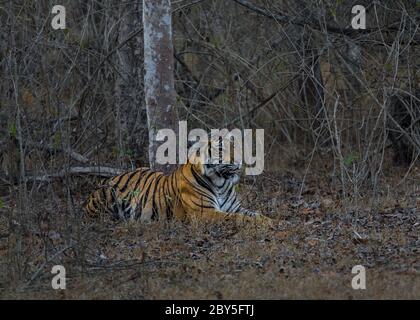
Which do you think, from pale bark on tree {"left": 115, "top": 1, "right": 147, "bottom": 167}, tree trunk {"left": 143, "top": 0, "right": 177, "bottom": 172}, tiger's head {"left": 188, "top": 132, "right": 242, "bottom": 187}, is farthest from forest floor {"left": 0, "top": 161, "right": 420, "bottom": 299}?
pale bark on tree {"left": 115, "top": 1, "right": 147, "bottom": 167}

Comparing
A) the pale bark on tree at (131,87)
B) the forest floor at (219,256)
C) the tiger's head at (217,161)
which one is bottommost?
the forest floor at (219,256)

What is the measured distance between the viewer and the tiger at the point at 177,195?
1051cm

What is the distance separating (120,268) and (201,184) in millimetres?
2834

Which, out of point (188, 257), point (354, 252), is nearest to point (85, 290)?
point (188, 257)

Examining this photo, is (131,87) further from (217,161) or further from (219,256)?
(219,256)

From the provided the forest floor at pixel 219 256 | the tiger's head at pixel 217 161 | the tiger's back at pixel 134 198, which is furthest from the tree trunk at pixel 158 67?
the forest floor at pixel 219 256

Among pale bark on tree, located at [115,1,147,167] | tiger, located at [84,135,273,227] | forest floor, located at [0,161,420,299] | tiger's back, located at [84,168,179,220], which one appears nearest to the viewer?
forest floor, located at [0,161,420,299]

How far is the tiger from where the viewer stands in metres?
10.5

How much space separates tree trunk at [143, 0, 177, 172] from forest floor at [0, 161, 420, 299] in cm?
153

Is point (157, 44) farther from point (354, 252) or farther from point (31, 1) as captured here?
point (354, 252)

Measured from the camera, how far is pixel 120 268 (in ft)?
26.1

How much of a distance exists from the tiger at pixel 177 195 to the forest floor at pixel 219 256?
546 mm

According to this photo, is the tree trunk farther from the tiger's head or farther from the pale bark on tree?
the pale bark on tree

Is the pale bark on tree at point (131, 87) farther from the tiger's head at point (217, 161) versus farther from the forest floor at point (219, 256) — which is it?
the forest floor at point (219, 256)
